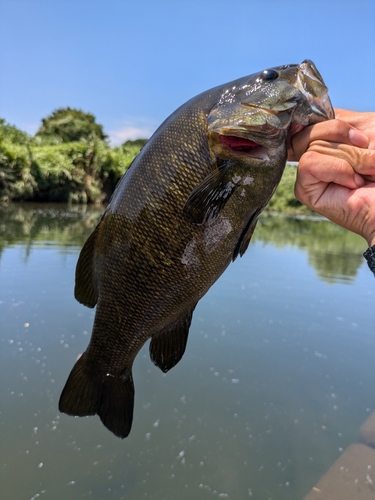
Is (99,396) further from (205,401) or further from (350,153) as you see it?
(205,401)

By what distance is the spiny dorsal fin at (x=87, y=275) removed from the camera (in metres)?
1.96

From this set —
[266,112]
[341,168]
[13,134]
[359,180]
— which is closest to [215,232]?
[266,112]

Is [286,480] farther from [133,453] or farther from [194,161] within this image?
[194,161]

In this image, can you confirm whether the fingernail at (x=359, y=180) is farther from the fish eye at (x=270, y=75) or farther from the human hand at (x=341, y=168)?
the fish eye at (x=270, y=75)

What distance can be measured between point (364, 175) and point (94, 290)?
4.58 ft

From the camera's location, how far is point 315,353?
559cm

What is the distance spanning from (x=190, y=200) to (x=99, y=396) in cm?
106

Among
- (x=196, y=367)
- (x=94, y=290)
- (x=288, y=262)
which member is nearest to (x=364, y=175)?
(x=94, y=290)

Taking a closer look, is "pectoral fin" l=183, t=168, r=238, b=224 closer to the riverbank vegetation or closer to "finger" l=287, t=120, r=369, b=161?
"finger" l=287, t=120, r=369, b=161

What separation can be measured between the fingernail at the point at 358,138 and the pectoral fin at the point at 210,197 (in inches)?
22.7

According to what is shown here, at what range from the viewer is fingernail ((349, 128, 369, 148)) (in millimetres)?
1794

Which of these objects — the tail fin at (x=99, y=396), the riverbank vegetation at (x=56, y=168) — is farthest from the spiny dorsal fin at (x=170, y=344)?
the riverbank vegetation at (x=56, y=168)

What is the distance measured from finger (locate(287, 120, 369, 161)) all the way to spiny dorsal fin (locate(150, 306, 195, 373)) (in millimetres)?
923

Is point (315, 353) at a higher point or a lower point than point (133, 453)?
higher
